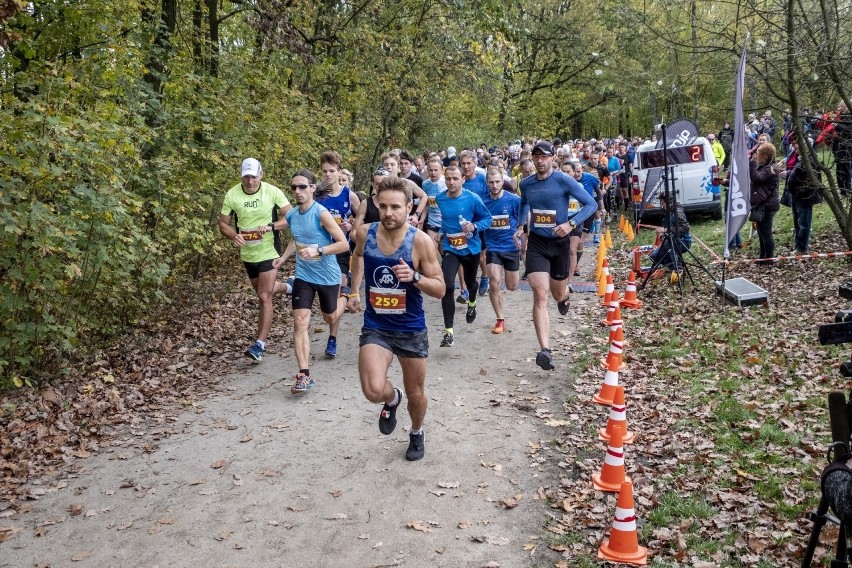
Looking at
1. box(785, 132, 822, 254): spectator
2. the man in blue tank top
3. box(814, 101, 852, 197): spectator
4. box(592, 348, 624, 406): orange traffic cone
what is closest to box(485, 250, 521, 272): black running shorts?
box(592, 348, 624, 406): orange traffic cone

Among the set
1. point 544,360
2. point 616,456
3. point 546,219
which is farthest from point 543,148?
point 616,456

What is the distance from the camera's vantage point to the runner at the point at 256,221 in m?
8.13

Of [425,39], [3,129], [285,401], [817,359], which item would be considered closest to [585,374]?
[817,359]

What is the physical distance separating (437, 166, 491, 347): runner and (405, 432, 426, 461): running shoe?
3.26 metres

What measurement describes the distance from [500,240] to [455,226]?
2.52 ft

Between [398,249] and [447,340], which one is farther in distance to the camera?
[447,340]

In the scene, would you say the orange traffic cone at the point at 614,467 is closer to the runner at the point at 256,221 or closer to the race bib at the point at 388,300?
the race bib at the point at 388,300

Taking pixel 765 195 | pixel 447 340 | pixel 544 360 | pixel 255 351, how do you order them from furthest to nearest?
pixel 765 195
pixel 447 340
pixel 255 351
pixel 544 360

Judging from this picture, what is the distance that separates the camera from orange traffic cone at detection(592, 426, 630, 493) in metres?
4.98

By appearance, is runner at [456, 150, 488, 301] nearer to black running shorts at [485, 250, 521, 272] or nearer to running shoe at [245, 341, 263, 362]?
black running shorts at [485, 250, 521, 272]

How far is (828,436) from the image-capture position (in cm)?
584

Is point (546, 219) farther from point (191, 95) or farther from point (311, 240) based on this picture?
point (191, 95)

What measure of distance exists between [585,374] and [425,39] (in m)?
13.8

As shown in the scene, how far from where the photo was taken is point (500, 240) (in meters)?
9.73
